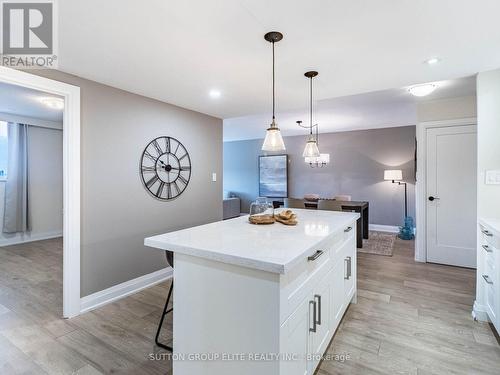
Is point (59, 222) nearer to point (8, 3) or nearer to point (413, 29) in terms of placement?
point (8, 3)

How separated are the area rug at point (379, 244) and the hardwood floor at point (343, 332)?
1.07 m

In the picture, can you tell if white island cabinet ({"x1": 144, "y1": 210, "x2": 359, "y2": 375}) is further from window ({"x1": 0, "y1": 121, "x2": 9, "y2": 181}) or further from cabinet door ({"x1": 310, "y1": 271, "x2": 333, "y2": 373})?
window ({"x1": 0, "y1": 121, "x2": 9, "y2": 181})

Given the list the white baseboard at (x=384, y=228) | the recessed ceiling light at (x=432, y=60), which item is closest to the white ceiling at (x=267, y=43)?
the recessed ceiling light at (x=432, y=60)

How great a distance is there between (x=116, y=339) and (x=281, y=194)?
18.5ft

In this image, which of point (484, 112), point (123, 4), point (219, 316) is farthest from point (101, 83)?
point (484, 112)

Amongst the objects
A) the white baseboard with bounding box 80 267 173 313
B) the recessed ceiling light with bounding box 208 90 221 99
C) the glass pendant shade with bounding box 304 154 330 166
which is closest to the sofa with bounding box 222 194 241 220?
the glass pendant shade with bounding box 304 154 330 166

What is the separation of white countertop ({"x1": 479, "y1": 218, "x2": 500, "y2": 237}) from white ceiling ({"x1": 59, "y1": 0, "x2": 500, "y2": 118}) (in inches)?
53.1

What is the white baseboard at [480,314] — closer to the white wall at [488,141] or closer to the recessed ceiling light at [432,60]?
the white wall at [488,141]

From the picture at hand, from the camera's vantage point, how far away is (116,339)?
2.03 m

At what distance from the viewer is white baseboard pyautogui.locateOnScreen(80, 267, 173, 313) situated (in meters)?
2.49

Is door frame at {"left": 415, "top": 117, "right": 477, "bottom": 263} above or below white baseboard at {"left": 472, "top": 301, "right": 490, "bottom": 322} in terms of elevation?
above

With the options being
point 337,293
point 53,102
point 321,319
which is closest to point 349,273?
point 337,293

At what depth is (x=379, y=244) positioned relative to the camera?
4754mm

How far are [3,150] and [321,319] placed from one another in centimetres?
617
